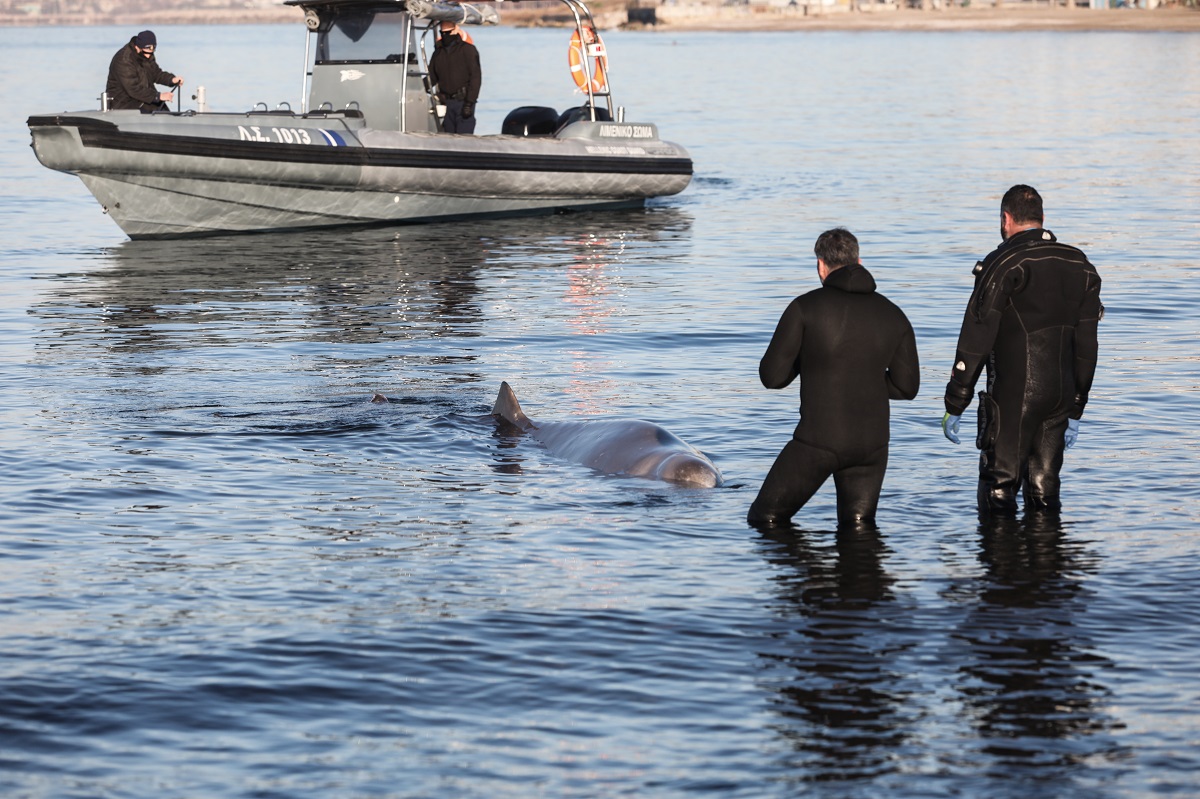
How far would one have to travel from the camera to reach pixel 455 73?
71.7 feet

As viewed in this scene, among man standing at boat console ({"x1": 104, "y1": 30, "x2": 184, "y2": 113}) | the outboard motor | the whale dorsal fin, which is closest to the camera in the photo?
the whale dorsal fin

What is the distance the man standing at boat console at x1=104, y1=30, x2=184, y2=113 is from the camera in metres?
20.3

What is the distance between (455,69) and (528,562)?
14327mm

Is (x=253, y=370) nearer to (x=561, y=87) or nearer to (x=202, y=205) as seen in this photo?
(x=202, y=205)

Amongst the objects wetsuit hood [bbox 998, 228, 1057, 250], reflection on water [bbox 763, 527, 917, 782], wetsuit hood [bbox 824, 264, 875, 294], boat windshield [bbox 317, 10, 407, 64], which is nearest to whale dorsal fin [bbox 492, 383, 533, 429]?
reflection on water [bbox 763, 527, 917, 782]

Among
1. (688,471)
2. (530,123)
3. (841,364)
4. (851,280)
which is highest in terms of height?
(530,123)

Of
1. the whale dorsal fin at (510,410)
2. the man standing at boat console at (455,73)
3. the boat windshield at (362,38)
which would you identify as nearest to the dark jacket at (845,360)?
the whale dorsal fin at (510,410)

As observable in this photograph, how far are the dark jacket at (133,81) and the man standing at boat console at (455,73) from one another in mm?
3616

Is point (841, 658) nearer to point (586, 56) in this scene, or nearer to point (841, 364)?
point (841, 364)

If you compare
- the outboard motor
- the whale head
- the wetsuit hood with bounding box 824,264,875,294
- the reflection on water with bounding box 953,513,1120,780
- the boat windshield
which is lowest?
the reflection on water with bounding box 953,513,1120,780

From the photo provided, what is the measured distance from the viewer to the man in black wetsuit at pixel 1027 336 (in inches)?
326

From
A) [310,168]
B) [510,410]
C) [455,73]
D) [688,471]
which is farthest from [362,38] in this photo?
[688,471]

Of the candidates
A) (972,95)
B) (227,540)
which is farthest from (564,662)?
(972,95)

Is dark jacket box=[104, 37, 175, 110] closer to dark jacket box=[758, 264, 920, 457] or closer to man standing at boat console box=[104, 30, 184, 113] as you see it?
man standing at boat console box=[104, 30, 184, 113]
